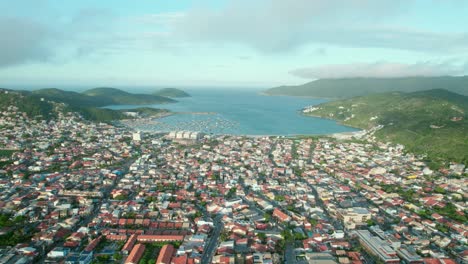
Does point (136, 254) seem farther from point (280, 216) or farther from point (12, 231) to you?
point (280, 216)

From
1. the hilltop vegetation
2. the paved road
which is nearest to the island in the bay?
the paved road

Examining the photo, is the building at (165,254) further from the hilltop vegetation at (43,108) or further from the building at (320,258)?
the hilltop vegetation at (43,108)

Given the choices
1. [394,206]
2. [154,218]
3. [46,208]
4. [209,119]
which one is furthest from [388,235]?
[209,119]

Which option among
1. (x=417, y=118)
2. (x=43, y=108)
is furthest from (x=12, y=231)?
(x=417, y=118)

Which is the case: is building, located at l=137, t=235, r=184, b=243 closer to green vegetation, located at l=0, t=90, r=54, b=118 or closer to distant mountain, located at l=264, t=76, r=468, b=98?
green vegetation, located at l=0, t=90, r=54, b=118

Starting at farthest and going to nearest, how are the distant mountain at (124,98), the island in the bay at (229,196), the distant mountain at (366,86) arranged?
the distant mountain at (366,86), the distant mountain at (124,98), the island in the bay at (229,196)

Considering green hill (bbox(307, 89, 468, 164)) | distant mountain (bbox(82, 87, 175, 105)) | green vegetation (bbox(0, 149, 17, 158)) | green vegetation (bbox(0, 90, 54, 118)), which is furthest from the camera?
distant mountain (bbox(82, 87, 175, 105))

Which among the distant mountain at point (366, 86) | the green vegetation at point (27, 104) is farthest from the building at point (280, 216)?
the distant mountain at point (366, 86)
